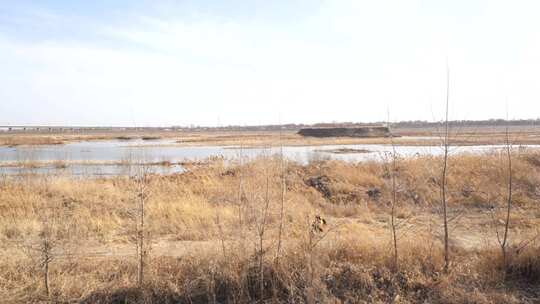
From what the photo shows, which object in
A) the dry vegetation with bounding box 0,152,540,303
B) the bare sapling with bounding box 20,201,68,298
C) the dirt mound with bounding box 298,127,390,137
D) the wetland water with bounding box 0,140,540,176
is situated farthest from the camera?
the dirt mound with bounding box 298,127,390,137

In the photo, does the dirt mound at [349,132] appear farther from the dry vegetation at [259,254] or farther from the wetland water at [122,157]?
the dry vegetation at [259,254]

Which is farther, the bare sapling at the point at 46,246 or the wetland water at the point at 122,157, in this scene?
the wetland water at the point at 122,157

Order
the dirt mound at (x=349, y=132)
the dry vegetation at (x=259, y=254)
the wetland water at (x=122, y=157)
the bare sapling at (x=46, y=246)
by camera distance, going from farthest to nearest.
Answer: the dirt mound at (x=349, y=132), the wetland water at (x=122, y=157), the dry vegetation at (x=259, y=254), the bare sapling at (x=46, y=246)

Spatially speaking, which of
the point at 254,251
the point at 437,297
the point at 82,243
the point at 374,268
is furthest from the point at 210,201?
the point at 437,297

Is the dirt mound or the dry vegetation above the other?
the dirt mound

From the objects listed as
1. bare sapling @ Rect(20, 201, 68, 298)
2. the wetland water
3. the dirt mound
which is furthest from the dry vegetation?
the dirt mound

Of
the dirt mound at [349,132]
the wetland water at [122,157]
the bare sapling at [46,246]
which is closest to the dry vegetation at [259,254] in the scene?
the bare sapling at [46,246]

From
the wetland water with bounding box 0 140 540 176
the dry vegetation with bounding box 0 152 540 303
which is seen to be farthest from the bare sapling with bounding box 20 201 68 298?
the wetland water with bounding box 0 140 540 176

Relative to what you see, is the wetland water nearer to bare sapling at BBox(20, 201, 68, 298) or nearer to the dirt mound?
bare sapling at BBox(20, 201, 68, 298)

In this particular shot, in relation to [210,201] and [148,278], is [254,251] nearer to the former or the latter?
[148,278]

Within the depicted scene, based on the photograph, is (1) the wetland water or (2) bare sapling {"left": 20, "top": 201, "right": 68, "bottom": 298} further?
(1) the wetland water

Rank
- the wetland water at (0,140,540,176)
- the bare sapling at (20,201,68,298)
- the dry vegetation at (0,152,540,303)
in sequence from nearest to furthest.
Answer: the bare sapling at (20,201,68,298) → the dry vegetation at (0,152,540,303) → the wetland water at (0,140,540,176)

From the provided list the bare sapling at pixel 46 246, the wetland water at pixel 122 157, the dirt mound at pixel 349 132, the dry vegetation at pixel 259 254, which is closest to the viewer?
the bare sapling at pixel 46 246

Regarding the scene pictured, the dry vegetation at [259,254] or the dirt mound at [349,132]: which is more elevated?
the dirt mound at [349,132]
